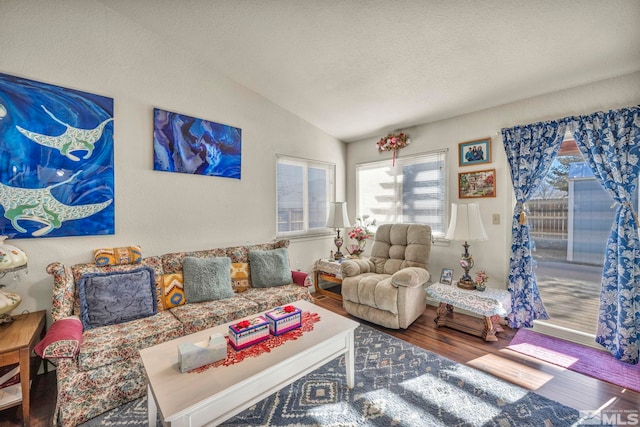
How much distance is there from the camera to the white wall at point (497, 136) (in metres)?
2.51

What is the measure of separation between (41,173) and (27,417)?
1.72 meters

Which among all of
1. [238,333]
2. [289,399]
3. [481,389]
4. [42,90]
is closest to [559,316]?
[481,389]

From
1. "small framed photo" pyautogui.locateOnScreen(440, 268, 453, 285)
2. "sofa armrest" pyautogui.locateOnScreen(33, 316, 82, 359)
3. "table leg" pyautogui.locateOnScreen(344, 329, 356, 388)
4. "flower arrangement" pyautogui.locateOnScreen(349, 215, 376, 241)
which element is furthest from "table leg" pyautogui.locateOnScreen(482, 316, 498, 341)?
"sofa armrest" pyautogui.locateOnScreen(33, 316, 82, 359)

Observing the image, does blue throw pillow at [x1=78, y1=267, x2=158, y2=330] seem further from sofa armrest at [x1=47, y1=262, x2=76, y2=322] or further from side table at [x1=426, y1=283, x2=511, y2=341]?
side table at [x1=426, y1=283, x2=511, y2=341]

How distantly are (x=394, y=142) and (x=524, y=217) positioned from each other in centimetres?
184

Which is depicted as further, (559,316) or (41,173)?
(559,316)

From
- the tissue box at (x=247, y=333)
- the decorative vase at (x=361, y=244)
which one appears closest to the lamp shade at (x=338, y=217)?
the decorative vase at (x=361, y=244)

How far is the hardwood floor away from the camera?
1824 mm

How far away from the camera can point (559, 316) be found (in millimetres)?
2838

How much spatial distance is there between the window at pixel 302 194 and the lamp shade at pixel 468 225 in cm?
203

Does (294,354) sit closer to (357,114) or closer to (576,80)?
(357,114)

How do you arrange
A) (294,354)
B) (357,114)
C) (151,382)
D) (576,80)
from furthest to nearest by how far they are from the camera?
(357,114) → (576,80) → (294,354) → (151,382)

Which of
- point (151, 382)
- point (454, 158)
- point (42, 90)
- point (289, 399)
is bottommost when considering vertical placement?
point (289, 399)

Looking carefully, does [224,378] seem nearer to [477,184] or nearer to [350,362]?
[350,362]
